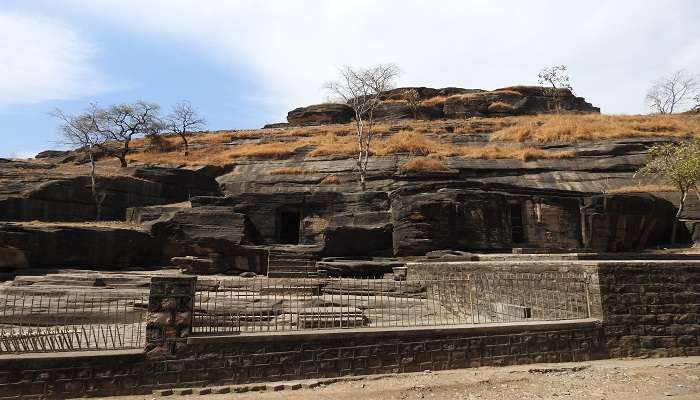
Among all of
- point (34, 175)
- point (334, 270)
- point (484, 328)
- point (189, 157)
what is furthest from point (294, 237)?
point (189, 157)

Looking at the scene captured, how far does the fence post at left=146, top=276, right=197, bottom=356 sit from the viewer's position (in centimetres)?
722

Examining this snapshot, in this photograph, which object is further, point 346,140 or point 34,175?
point 346,140

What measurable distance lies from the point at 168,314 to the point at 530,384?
6151mm

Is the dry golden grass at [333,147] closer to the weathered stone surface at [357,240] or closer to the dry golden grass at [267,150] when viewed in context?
the dry golden grass at [267,150]

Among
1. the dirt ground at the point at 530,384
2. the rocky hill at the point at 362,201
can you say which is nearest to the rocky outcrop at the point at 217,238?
the rocky hill at the point at 362,201

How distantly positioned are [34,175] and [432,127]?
30774 mm

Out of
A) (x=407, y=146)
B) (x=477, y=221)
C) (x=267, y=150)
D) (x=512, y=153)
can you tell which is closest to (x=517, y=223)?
(x=477, y=221)

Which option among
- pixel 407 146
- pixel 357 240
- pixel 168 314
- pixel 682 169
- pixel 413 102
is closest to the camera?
pixel 168 314

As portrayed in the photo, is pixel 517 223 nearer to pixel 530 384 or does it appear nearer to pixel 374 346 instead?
pixel 530 384

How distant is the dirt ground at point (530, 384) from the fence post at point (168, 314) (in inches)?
30.5

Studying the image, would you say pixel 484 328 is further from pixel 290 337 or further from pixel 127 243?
pixel 127 243

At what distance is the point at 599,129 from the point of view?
33906mm

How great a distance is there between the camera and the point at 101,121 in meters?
39.1

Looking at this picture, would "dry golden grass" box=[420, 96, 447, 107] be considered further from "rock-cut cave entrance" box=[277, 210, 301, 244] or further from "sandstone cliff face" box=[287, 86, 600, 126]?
"rock-cut cave entrance" box=[277, 210, 301, 244]
